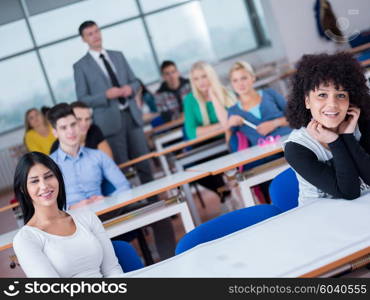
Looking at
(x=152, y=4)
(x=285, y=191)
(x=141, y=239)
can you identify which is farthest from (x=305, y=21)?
(x=285, y=191)

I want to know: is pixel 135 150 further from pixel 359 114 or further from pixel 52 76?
pixel 52 76

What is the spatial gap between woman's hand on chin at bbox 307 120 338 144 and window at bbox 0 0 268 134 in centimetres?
757

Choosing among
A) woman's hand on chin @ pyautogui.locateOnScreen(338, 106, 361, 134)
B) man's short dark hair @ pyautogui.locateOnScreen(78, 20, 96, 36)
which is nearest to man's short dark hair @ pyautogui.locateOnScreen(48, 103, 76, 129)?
man's short dark hair @ pyautogui.locateOnScreen(78, 20, 96, 36)

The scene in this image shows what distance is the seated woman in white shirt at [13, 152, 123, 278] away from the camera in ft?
5.87

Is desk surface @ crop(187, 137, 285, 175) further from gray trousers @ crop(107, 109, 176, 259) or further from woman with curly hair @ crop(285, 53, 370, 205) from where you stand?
gray trousers @ crop(107, 109, 176, 259)

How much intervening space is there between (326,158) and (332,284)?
2.47ft

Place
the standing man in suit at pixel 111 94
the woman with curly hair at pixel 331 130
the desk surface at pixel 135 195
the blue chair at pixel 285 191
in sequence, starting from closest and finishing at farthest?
the woman with curly hair at pixel 331 130
the blue chair at pixel 285 191
the desk surface at pixel 135 195
the standing man in suit at pixel 111 94

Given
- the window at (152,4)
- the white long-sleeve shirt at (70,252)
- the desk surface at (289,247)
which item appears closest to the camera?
the desk surface at (289,247)

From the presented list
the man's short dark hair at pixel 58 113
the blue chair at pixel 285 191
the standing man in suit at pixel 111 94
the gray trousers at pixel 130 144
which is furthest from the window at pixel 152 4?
the blue chair at pixel 285 191

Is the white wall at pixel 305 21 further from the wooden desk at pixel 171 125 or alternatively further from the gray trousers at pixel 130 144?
the gray trousers at pixel 130 144

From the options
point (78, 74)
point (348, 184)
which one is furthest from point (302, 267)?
point (78, 74)

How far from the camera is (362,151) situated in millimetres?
1894

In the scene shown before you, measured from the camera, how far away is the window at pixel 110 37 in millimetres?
9422

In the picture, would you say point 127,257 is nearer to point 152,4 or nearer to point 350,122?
point 350,122
